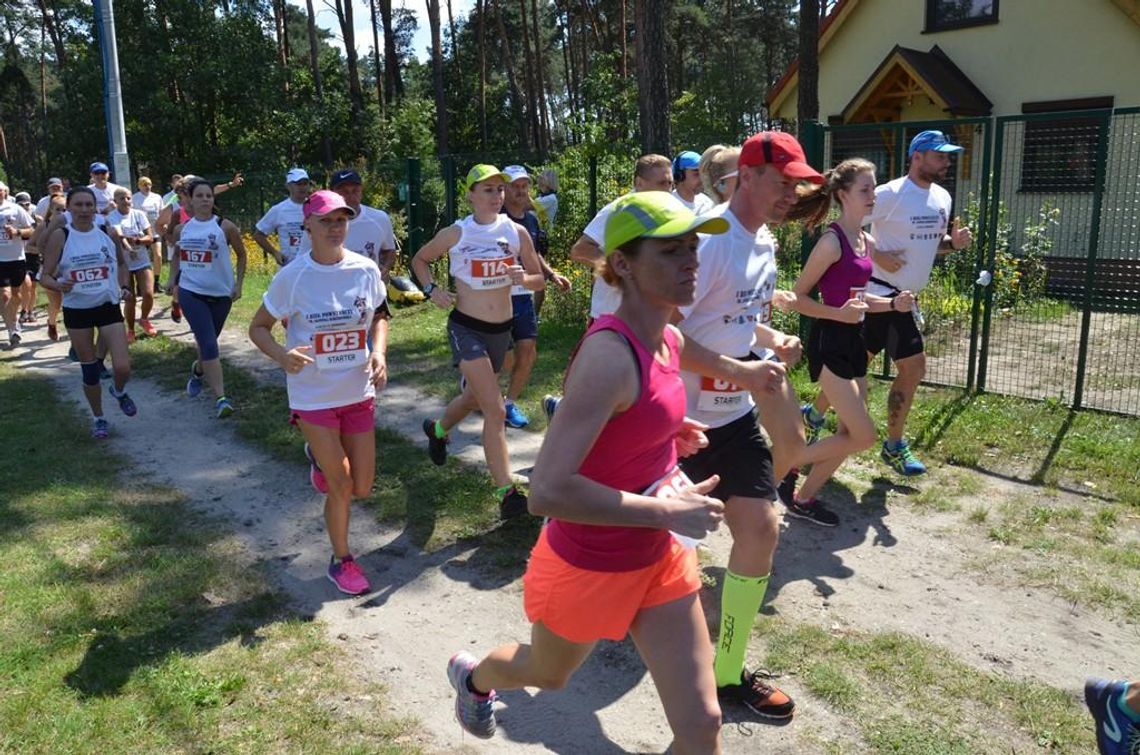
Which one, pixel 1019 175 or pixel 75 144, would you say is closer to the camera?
pixel 1019 175

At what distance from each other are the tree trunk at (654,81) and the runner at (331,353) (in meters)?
8.47

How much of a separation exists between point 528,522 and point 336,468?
4.64 feet

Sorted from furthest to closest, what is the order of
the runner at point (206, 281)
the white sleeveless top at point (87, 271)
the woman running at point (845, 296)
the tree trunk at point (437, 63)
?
the tree trunk at point (437, 63) → the runner at point (206, 281) → the white sleeveless top at point (87, 271) → the woman running at point (845, 296)

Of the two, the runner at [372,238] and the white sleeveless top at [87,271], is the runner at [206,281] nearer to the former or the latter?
the white sleeveless top at [87,271]

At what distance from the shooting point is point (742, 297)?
12.4 ft

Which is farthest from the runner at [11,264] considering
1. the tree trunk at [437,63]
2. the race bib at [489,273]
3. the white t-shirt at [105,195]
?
the tree trunk at [437,63]

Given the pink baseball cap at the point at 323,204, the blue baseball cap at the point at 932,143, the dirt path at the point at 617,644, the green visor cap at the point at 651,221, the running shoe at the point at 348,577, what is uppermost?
the blue baseball cap at the point at 932,143

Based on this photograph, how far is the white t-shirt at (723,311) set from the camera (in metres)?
3.74

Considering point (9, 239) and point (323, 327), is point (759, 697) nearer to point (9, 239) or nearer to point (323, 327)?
point (323, 327)

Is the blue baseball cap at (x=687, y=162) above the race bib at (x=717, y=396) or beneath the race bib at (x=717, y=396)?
above

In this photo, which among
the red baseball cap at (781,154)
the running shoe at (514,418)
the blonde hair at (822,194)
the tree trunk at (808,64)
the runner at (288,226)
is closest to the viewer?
the red baseball cap at (781,154)

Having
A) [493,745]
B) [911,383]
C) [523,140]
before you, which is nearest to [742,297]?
[493,745]

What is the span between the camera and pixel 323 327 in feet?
15.7

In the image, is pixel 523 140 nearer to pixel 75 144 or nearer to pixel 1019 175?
pixel 75 144
